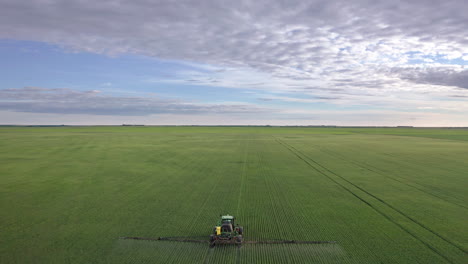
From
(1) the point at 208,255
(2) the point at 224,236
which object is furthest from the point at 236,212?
(1) the point at 208,255

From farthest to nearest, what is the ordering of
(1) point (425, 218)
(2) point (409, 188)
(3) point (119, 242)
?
(2) point (409, 188)
(1) point (425, 218)
(3) point (119, 242)

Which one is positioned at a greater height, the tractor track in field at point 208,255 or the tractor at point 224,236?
the tractor at point 224,236

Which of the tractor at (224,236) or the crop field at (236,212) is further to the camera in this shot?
the tractor at (224,236)

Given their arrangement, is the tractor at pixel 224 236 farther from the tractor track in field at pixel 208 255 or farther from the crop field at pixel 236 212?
the crop field at pixel 236 212

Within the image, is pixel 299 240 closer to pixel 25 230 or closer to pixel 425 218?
pixel 425 218

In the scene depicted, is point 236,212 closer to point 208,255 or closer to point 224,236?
point 224,236

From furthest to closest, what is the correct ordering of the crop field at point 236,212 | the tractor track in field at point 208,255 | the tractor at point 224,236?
the tractor at point 224,236
the crop field at point 236,212
the tractor track in field at point 208,255

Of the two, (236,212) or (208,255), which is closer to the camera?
(208,255)

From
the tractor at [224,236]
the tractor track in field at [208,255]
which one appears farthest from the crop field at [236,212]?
the tractor at [224,236]

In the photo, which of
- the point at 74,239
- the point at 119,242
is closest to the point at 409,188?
the point at 119,242

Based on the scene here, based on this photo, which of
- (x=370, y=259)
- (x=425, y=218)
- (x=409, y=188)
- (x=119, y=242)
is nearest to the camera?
(x=370, y=259)

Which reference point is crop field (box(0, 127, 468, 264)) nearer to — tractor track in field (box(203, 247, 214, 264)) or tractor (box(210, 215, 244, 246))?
tractor track in field (box(203, 247, 214, 264))
